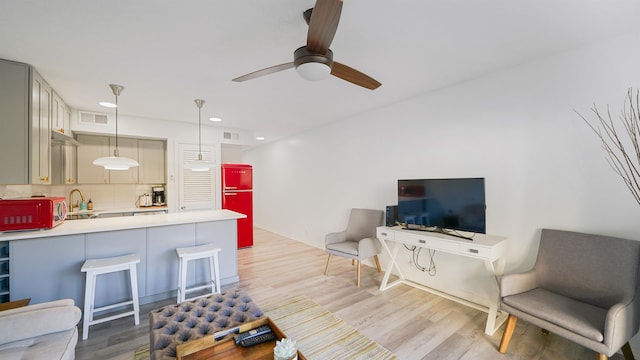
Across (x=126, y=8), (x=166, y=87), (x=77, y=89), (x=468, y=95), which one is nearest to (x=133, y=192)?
(x=77, y=89)

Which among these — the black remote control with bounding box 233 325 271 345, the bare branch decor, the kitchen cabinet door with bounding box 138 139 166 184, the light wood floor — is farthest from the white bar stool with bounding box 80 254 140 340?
the bare branch decor

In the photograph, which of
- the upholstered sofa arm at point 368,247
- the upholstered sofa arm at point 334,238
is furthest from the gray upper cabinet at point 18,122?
the upholstered sofa arm at point 368,247

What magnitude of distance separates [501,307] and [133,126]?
5.55 metres

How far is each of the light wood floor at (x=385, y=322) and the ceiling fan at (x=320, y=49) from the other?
7.51ft

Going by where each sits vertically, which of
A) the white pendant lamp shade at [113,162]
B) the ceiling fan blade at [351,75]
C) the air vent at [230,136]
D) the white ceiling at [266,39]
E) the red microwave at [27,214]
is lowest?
the red microwave at [27,214]

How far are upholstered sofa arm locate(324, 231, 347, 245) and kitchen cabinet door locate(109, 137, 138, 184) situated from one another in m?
3.74

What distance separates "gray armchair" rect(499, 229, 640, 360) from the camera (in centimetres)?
161

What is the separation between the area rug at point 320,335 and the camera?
77.4 inches

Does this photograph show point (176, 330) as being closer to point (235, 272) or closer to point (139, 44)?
point (235, 272)

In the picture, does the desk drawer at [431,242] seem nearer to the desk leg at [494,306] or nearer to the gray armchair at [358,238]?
the desk leg at [494,306]

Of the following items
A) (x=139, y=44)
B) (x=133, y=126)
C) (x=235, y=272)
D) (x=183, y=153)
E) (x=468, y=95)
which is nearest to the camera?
(x=139, y=44)

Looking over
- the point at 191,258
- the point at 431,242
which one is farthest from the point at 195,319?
the point at 431,242

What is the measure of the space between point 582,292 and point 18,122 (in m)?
5.17

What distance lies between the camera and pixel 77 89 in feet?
9.81
